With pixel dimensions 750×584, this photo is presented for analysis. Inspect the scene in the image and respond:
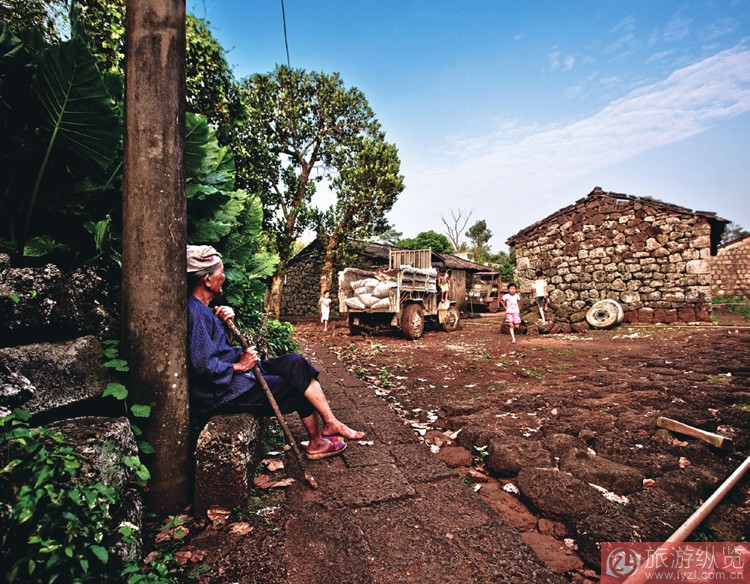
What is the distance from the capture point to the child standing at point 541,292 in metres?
14.6

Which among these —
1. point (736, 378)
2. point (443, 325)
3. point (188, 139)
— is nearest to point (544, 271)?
point (443, 325)

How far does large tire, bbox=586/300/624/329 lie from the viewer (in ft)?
43.0

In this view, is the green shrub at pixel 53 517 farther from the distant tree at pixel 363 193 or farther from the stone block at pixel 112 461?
the distant tree at pixel 363 193

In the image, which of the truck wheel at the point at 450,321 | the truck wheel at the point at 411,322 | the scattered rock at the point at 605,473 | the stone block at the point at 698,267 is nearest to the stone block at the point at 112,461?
the scattered rock at the point at 605,473

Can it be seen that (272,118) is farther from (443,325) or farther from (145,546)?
(145,546)

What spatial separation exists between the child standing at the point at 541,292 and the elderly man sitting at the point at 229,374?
13.4 meters

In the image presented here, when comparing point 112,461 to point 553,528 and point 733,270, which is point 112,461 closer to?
point 553,528

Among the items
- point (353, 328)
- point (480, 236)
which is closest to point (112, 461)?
point (353, 328)

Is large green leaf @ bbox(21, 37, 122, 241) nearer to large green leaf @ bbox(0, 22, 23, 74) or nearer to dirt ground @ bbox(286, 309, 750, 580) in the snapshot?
large green leaf @ bbox(0, 22, 23, 74)

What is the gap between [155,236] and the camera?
203cm

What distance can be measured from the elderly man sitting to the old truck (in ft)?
26.3

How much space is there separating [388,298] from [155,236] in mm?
9185

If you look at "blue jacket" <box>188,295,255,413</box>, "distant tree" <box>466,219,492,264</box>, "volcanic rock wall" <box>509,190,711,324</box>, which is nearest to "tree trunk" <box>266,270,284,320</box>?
"volcanic rock wall" <box>509,190,711,324</box>

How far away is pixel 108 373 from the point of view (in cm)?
201
